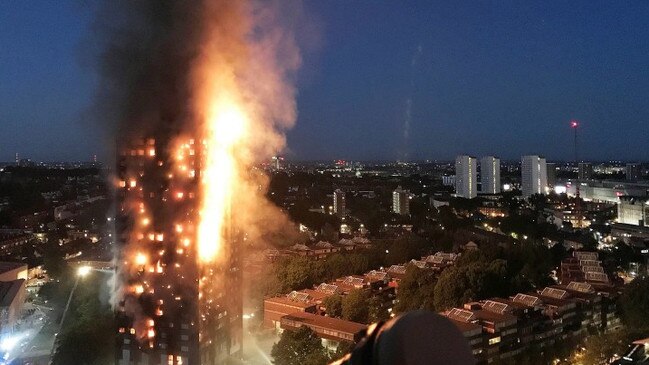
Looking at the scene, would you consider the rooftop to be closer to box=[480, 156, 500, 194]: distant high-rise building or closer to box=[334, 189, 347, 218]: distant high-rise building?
box=[334, 189, 347, 218]: distant high-rise building

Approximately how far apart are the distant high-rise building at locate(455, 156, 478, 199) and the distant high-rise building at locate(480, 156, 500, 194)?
9.57ft

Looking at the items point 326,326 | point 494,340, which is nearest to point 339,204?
point 326,326

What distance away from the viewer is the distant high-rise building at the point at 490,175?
102 ft

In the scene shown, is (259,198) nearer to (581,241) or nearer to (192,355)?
(192,355)

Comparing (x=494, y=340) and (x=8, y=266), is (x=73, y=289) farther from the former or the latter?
(x=494, y=340)

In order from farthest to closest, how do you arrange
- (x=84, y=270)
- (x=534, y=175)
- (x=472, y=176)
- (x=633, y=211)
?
(x=472, y=176)
(x=534, y=175)
(x=633, y=211)
(x=84, y=270)

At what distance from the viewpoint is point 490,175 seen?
3123 cm

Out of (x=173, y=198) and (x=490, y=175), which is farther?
(x=490, y=175)

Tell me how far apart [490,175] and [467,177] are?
3.68m

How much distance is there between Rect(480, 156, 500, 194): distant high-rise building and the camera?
31.0 metres

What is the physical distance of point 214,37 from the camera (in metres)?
4.61

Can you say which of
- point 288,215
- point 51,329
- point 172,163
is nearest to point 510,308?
point 172,163

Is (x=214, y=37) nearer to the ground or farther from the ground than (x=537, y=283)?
farther from the ground

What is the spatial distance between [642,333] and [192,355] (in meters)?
4.70
